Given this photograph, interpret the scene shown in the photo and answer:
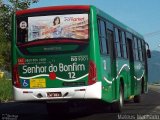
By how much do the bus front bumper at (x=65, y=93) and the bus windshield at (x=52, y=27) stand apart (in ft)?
4.52

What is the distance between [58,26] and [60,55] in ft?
2.74

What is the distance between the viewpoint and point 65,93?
14602 mm

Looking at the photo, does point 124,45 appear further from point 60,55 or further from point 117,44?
point 60,55

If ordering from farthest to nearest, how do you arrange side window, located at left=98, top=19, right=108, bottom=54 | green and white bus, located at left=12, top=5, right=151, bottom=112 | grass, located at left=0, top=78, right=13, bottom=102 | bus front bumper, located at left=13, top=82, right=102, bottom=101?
grass, located at left=0, top=78, right=13, bottom=102 → side window, located at left=98, top=19, right=108, bottom=54 → green and white bus, located at left=12, top=5, right=151, bottom=112 → bus front bumper, located at left=13, top=82, right=102, bottom=101

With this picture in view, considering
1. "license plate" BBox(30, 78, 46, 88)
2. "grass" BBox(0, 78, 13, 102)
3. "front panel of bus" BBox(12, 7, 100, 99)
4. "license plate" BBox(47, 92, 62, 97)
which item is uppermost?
"front panel of bus" BBox(12, 7, 100, 99)

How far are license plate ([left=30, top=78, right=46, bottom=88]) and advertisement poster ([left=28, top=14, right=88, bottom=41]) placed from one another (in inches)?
45.3

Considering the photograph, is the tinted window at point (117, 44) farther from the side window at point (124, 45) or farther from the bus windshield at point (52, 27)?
the bus windshield at point (52, 27)

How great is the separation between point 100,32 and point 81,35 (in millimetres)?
746

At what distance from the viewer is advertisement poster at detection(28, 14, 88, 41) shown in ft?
48.5

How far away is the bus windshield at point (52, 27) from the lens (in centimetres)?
1480

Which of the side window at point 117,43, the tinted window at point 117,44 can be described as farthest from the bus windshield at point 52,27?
the tinted window at point 117,44

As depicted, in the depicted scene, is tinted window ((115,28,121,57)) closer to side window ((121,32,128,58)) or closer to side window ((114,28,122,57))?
side window ((114,28,122,57))

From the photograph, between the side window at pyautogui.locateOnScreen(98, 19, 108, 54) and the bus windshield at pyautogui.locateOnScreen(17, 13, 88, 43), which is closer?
the bus windshield at pyautogui.locateOnScreen(17, 13, 88, 43)

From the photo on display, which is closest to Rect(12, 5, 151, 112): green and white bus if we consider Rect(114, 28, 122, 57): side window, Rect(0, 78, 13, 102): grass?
Rect(114, 28, 122, 57): side window
